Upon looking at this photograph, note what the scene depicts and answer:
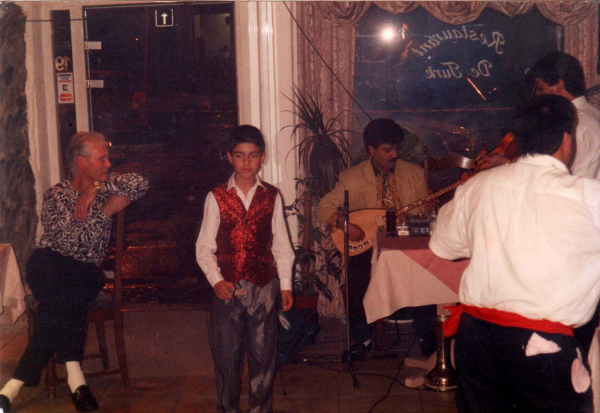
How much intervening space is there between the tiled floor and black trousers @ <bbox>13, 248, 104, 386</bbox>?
1.03ft

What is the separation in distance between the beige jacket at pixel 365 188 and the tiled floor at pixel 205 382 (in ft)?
3.14

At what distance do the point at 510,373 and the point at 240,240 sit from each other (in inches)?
58.1

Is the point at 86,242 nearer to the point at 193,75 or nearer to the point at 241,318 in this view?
the point at 241,318

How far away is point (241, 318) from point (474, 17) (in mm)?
3053

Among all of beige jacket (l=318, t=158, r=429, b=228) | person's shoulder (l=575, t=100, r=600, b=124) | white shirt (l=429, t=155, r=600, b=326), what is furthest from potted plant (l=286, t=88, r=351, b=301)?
white shirt (l=429, t=155, r=600, b=326)

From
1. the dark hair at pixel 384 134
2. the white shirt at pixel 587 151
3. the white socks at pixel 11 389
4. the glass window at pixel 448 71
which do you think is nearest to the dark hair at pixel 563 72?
the white shirt at pixel 587 151

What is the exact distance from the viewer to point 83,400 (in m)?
3.51

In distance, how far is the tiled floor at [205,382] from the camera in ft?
11.8

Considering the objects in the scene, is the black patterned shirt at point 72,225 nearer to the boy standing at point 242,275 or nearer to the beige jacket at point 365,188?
the boy standing at point 242,275

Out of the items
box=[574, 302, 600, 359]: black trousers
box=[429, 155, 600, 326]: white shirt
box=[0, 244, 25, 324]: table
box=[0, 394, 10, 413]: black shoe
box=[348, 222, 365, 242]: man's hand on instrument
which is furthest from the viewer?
box=[348, 222, 365, 242]: man's hand on instrument

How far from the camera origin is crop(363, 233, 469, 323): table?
3486 mm

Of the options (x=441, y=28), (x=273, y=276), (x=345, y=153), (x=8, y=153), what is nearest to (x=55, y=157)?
(x=8, y=153)

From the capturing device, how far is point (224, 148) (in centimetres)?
333

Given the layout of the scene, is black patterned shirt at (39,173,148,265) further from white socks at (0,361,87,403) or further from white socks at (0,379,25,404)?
white socks at (0,379,25,404)
